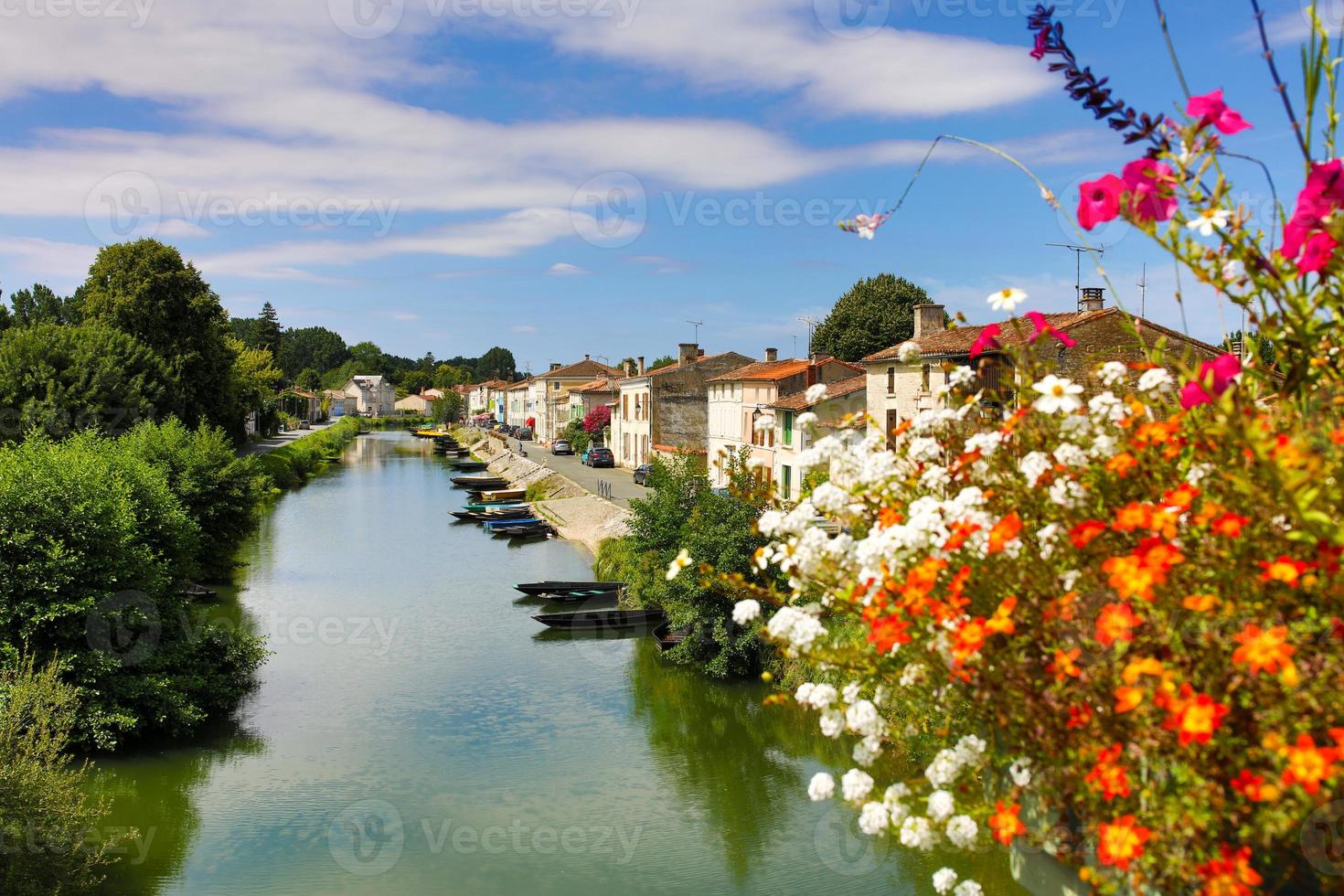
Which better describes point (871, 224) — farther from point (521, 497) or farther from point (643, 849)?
point (521, 497)

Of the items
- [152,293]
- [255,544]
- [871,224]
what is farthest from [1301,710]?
[152,293]

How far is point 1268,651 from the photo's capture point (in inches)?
119

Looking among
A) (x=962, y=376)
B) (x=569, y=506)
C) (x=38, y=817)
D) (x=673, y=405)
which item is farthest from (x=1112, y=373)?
(x=673, y=405)

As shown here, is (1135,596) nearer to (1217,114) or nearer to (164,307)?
(1217,114)

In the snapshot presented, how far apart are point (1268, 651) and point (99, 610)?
836 inches

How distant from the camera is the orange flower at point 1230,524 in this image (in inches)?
130

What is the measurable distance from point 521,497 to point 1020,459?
197ft

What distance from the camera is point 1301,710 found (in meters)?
3.20

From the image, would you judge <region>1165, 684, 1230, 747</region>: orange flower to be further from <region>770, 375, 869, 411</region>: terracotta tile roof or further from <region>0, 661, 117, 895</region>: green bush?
<region>770, 375, 869, 411</region>: terracotta tile roof

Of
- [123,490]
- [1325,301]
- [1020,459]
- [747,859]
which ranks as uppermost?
[1325,301]

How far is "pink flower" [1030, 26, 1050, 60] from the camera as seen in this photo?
4453mm

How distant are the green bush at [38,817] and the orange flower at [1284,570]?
1449cm

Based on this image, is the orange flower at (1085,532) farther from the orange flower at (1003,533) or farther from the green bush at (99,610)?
the green bush at (99,610)

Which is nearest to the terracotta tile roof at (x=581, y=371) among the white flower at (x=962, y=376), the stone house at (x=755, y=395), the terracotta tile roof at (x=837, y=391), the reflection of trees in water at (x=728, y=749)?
the stone house at (x=755, y=395)
